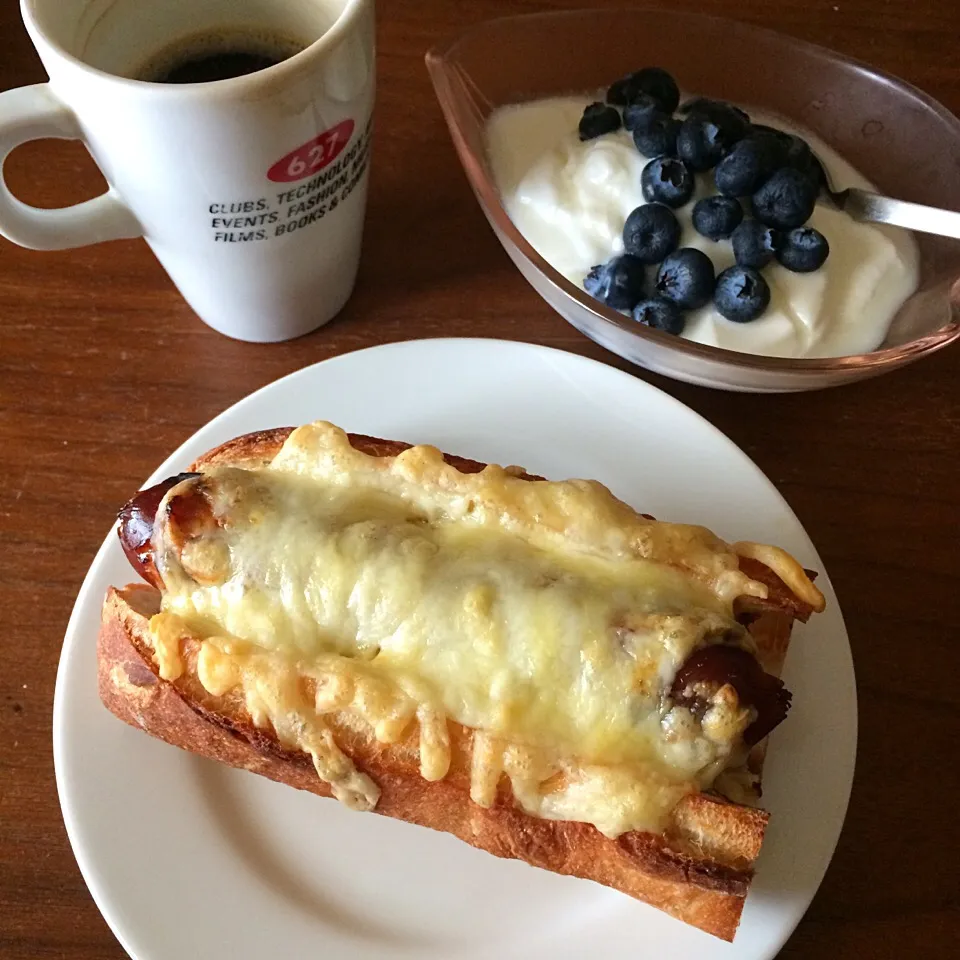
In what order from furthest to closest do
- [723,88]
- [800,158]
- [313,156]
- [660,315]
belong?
[723,88] → [800,158] → [660,315] → [313,156]

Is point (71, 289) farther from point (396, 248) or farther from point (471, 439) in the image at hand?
point (471, 439)

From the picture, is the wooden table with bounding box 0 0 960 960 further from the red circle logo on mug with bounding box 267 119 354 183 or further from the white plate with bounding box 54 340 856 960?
the red circle logo on mug with bounding box 267 119 354 183

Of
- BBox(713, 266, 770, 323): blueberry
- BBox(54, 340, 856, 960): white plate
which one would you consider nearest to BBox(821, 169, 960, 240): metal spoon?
BBox(713, 266, 770, 323): blueberry

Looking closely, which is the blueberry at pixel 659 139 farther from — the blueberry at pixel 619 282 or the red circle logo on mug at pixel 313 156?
the red circle logo on mug at pixel 313 156

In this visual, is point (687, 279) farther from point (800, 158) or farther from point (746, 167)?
point (800, 158)

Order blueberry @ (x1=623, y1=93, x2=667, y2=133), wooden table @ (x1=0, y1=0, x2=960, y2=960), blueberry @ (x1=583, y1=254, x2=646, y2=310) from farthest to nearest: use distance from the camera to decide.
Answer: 1. blueberry @ (x1=623, y1=93, x2=667, y2=133)
2. blueberry @ (x1=583, y1=254, x2=646, y2=310)
3. wooden table @ (x1=0, y1=0, x2=960, y2=960)

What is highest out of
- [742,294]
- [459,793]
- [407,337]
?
[742,294]

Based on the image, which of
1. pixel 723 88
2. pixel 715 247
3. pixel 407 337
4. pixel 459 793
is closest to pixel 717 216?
pixel 715 247
